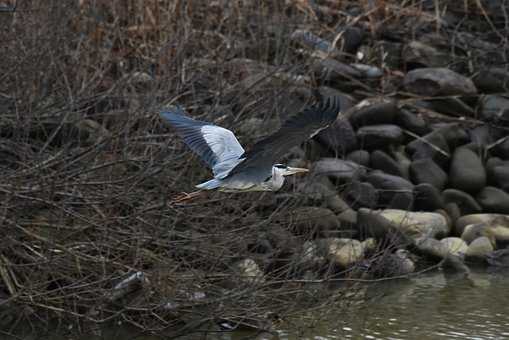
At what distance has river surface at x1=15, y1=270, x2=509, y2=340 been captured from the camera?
310 inches

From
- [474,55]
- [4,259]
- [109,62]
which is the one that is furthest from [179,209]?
[474,55]

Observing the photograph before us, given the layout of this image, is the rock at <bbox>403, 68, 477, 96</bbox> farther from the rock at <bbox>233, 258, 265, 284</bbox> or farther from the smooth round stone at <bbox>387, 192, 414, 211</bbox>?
the rock at <bbox>233, 258, 265, 284</bbox>

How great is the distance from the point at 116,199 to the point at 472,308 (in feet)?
10.7

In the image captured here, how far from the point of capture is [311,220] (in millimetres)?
8836

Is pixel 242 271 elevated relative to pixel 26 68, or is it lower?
lower

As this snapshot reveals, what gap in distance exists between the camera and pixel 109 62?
9.91 m

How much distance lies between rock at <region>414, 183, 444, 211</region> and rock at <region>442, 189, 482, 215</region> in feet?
0.48

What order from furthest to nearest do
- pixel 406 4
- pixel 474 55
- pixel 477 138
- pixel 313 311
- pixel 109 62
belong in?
pixel 406 4 < pixel 474 55 < pixel 477 138 < pixel 109 62 < pixel 313 311

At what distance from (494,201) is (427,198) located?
33.6 inches

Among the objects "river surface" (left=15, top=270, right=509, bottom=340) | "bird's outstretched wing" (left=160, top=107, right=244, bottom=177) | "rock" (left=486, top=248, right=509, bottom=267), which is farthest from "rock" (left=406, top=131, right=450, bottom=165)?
"bird's outstretched wing" (left=160, top=107, right=244, bottom=177)

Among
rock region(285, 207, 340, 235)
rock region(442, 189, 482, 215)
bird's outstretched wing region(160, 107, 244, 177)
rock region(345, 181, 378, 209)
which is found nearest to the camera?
bird's outstretched wing region(160, 107, 244, 177)

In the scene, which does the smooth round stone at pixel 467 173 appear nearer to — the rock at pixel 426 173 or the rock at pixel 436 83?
the rock at pixel 426 173

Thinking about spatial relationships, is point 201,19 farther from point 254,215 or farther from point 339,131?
point 254,215

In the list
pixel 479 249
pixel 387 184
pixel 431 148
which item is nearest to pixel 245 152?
pixel 479 249
